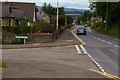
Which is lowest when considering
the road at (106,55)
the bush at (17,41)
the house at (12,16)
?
the road at (106,55)

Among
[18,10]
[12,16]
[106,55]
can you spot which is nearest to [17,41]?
[106,55]

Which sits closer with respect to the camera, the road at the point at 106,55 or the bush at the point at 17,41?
the road at the point at 106,55

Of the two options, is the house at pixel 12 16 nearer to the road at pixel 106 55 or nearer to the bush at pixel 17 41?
the bush at pixel 17 41

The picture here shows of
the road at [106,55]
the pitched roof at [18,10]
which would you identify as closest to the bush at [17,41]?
the road at [106,55]

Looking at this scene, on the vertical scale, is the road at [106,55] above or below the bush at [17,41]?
below

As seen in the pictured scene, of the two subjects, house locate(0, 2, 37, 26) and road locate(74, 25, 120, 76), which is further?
house locate(0, 2, 37, 26)

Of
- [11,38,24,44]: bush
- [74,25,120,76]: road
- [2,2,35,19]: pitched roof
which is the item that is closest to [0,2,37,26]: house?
[2,2,35,19]: pitched roof

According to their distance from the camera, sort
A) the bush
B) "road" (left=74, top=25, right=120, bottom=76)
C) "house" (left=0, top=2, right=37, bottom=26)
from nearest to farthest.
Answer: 1. "road" (left=74, top=25, right=120, bottom=76)
2. the bush
3. "house" (left=0, top=2, right=37, bottom=26)

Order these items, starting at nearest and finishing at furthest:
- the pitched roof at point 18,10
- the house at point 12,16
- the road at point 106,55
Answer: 1. the road at point 106,55
2. the house at point 12,16
3. the pitched roof at point 18,10

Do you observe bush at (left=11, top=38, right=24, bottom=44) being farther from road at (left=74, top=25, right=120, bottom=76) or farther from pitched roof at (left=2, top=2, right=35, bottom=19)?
pitched roof at (left=2, top=2, right=35, bottom=19)

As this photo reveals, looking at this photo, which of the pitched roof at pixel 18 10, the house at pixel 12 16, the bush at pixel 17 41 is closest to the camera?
the bush at pixel 17 41

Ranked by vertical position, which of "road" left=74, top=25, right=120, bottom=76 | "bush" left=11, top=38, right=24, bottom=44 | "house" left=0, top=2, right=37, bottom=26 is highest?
"house" left=0, top=2, right=37, bottom=26

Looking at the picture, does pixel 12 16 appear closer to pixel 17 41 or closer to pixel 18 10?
pixel 18 10

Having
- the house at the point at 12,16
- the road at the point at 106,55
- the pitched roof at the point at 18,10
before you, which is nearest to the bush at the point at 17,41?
the road at the point at 106,55
